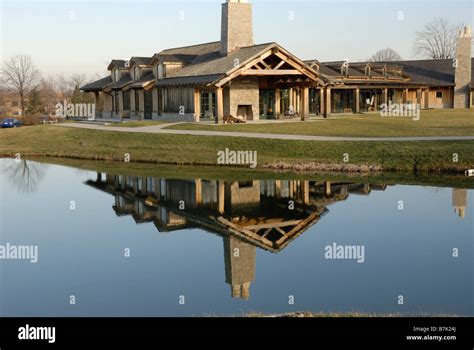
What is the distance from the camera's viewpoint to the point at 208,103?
142 feet

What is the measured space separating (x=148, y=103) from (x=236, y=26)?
1111 centimetres

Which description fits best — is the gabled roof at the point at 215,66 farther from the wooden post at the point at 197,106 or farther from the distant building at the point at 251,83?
the wooden post at the point at 197,106

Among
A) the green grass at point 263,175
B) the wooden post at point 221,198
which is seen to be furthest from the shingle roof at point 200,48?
the wooden post at point 221,198

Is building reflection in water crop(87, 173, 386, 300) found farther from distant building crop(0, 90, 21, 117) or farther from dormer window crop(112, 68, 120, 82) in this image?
distant building crop(0, 90, 21, 117)

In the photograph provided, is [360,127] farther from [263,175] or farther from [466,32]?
[466,32]

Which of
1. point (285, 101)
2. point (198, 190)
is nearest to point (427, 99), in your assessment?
point (285, 101)

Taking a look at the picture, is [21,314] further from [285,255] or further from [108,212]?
[108,212]

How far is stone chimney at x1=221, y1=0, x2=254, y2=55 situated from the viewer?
41188 mm

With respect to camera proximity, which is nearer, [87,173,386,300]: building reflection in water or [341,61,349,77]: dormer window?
[87,173,386,300]: building reflection in water
